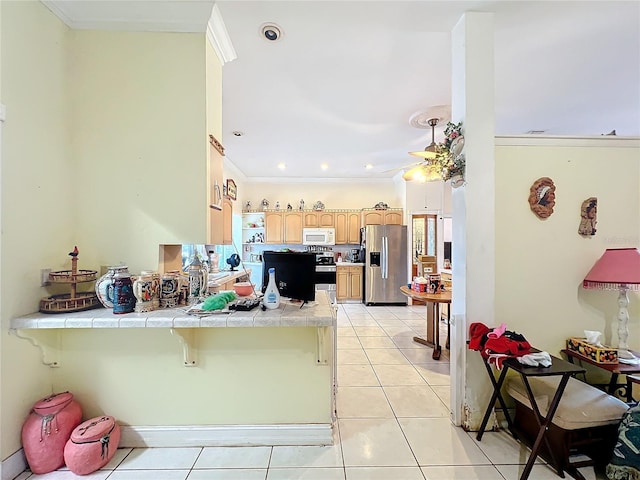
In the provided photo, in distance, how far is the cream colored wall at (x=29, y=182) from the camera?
1649 millimetres

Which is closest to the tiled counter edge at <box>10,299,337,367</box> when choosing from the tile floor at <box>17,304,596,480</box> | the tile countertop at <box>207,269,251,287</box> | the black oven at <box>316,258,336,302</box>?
the tile floor at <box>17,304,596,480</box>

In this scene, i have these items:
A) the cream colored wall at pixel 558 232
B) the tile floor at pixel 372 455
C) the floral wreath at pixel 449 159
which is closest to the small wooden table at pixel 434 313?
the tile floor at pixel 372 455

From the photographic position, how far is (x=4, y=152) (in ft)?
5.33

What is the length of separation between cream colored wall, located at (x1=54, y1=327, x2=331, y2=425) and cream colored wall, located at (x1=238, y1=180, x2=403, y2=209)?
5.27 metres

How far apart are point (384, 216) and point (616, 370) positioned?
491 cm

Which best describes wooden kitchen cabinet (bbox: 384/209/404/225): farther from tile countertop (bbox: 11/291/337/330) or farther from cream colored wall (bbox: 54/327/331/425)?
tile countertop (bbox: 11/291/337/330)

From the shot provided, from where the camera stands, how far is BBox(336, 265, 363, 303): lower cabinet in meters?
6.51

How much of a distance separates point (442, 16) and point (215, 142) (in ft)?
5.98

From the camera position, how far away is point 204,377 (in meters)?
2.02

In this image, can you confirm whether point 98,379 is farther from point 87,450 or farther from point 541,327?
point 541,327

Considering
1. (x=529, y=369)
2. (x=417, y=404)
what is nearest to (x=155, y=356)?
(x=417, y=404)

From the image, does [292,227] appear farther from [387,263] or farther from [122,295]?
[122,295]

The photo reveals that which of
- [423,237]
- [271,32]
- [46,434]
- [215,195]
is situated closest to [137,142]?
[215,195]

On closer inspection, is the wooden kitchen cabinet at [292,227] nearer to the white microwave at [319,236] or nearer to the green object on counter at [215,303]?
the white microwave at [319,236]
